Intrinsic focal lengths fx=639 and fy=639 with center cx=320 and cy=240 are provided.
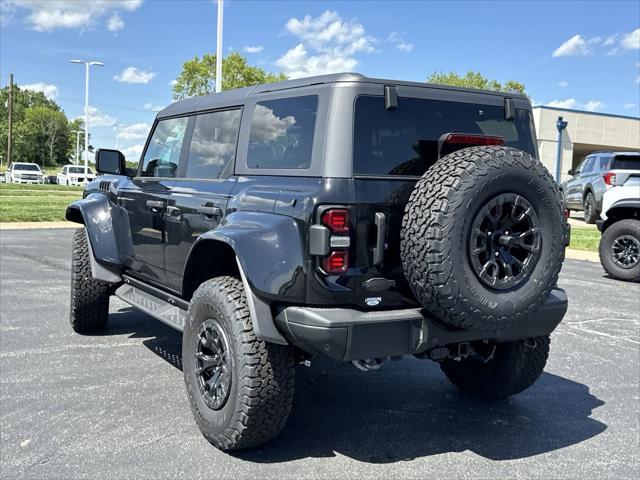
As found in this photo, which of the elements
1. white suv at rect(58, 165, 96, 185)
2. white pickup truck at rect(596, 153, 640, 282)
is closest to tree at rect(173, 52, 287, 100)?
white suv at rect(58, 165, 96, 185)

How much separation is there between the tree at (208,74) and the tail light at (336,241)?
3571 cm

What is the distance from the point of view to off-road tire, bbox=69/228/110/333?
215 inches

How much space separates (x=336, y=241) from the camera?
304cm

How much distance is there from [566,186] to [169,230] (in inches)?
662

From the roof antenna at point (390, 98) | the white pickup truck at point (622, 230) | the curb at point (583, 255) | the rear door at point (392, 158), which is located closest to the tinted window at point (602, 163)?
the curb at point (583, 255)

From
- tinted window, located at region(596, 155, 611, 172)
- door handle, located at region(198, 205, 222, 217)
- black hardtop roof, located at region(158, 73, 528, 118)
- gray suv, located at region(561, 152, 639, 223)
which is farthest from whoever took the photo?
Answer: tinted window, located at region(596, 155, 611, 172)

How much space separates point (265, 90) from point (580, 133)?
40.3 meters

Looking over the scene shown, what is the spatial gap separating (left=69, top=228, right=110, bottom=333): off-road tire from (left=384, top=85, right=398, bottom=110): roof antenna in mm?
3076

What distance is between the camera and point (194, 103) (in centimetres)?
466

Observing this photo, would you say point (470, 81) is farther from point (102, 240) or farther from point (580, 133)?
point (102, 240)

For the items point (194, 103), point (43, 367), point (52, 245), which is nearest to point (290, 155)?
point (194, 103)

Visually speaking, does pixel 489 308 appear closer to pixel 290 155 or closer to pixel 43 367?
pixel 290 155

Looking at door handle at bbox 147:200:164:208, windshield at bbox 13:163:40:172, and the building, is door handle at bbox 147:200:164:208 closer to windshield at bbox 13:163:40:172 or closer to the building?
the building

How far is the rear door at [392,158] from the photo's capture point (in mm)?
3152
